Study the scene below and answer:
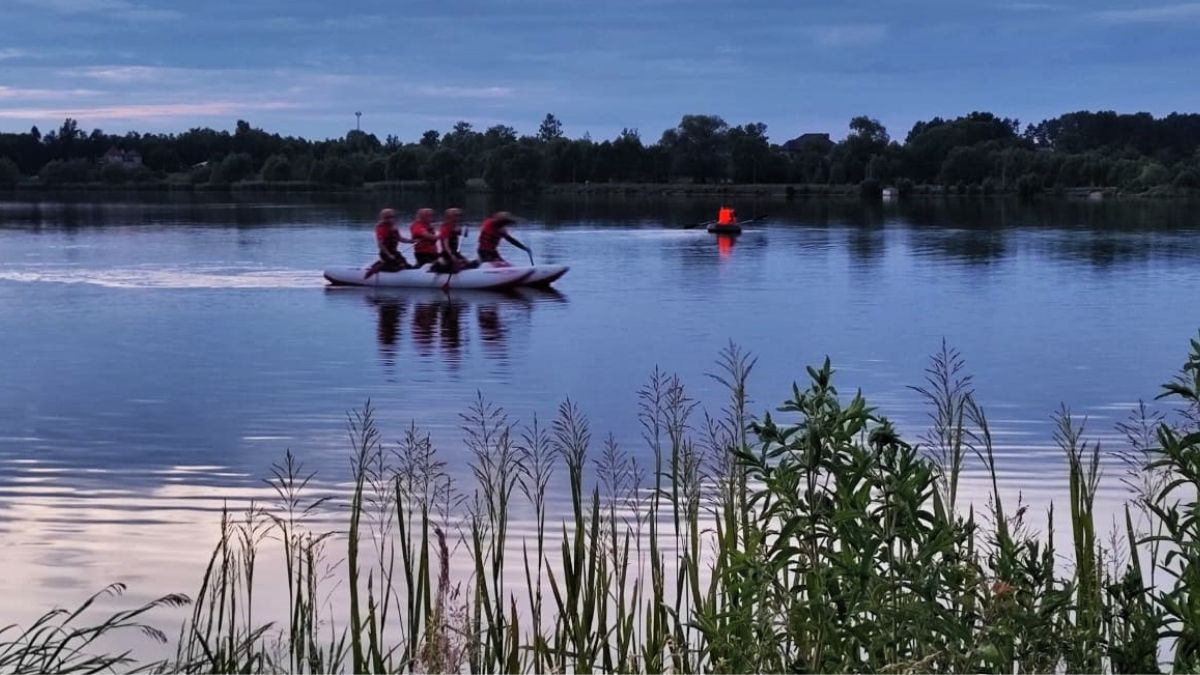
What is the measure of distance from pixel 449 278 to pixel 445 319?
465 cm

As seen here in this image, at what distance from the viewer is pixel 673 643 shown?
5.27 meters

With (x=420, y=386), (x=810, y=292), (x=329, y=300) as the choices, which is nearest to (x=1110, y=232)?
(x=810, y=292)

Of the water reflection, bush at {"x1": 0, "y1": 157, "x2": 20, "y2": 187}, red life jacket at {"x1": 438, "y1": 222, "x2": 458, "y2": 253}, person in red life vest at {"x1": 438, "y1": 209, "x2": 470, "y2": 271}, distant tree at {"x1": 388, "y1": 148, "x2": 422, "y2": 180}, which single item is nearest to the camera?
the water reflection

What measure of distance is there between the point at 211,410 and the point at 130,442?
99.8 inches

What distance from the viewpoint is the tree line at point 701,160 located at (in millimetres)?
144500

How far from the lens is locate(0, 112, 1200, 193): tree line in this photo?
14450cm

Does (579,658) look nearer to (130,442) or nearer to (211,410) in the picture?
(130,442)

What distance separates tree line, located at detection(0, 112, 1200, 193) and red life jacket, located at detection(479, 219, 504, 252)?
338 feet

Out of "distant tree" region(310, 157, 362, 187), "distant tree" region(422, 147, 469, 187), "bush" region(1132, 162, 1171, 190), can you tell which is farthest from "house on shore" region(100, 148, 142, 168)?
"bush" region(1132, 162, 1171, 190)

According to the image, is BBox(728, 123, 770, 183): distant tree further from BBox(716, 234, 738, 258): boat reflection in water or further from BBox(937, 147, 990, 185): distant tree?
BBox(716, 234, 738, 258): boat reflection in water

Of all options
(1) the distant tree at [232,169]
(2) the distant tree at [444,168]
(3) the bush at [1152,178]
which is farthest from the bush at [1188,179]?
(1) the distant tree at [232,169]

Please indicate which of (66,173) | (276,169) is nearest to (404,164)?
(276,169)

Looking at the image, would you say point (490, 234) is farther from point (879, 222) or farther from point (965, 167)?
point (965, 167)

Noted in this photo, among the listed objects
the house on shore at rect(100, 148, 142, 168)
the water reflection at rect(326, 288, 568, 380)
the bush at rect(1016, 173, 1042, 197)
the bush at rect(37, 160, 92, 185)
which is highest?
the house on shore at rect(100, 148, 142, 168)
